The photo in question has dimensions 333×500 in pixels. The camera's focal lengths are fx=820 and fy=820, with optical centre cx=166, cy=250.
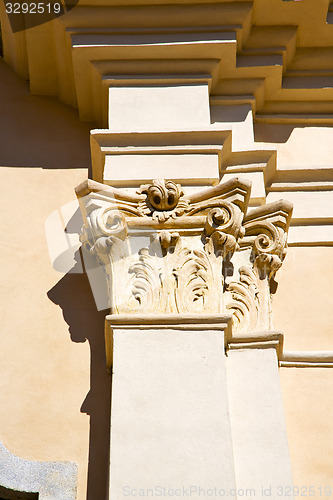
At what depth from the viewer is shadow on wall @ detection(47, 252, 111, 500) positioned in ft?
13.1

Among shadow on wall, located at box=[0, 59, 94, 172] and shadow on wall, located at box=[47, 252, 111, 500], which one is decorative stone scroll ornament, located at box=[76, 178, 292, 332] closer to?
shadow on wall, located at box=[47, 252, 111, 500]

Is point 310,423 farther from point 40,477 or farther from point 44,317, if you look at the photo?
point 44,317

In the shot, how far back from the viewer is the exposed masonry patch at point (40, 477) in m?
3.84

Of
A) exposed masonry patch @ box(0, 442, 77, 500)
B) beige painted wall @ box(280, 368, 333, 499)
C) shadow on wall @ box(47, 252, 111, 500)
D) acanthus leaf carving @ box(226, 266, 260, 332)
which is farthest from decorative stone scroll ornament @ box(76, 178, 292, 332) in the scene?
exposed masonry patch @ box(0, 442, 77, 500)

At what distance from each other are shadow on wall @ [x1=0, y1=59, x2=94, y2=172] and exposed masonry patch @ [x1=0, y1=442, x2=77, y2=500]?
194cm

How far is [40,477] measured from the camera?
3.89 meters

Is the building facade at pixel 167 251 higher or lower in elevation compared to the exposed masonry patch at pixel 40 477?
higher

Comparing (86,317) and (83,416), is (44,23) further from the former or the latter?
(83,416)

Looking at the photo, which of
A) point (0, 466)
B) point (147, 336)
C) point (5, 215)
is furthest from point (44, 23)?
point (0, 466)

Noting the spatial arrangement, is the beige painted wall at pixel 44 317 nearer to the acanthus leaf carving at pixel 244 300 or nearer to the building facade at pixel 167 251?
the building facade at pixel 167 251

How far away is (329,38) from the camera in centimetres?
533

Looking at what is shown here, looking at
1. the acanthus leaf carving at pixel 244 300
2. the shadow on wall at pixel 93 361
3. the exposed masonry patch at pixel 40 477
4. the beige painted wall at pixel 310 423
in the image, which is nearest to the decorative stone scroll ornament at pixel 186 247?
the acanthus leaf carving at pixel 244 300

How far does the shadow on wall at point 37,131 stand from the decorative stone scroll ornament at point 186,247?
869 millimetres

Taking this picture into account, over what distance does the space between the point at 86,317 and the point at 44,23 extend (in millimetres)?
1977
